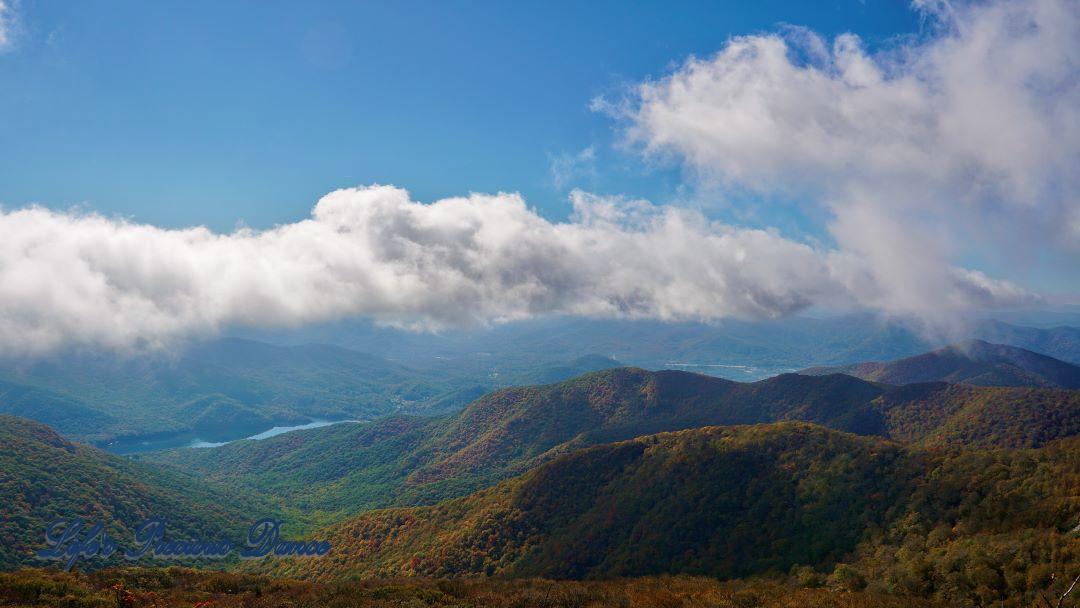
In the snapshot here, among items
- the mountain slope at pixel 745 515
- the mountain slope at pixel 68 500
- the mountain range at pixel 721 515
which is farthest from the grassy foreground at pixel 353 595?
the mountain slope at pixel 68 500

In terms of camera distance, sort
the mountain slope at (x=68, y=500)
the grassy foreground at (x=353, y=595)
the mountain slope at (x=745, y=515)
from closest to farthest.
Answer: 1. the grassy foreground at (x=353, y=595)
2. the mountain slope at (x=745, y=515)
3. the mountain slope at (x=68, y=500)

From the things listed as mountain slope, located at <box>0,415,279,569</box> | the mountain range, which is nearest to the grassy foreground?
the mountain range

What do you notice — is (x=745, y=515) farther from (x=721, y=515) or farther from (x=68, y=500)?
(x=68, y=500)

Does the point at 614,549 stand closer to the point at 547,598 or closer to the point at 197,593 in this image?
the point at 547,598

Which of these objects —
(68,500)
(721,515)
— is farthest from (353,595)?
(68,500)

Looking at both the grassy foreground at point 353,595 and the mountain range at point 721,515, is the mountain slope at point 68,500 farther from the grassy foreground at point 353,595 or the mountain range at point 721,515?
the grassy foreground at point 353,595

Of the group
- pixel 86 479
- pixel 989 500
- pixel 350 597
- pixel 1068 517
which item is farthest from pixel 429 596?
pixel 86 479
